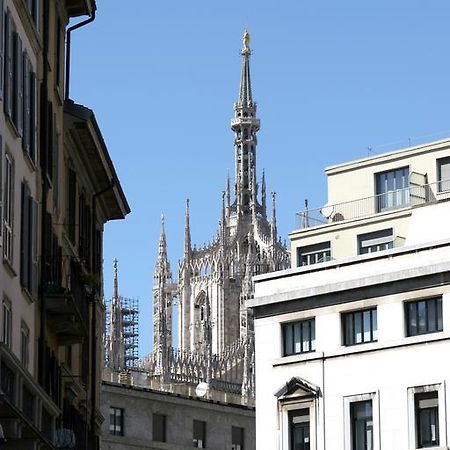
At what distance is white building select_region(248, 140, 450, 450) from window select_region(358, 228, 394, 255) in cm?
4

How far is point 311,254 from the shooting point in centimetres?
7406

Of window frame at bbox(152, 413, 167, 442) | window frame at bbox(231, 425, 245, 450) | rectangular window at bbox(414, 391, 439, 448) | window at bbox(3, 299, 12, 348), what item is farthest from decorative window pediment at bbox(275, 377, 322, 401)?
window at bbox(3, 299, 12, 348)

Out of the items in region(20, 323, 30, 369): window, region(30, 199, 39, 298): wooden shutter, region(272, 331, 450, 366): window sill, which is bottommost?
region(20, 323, 30, 369): window

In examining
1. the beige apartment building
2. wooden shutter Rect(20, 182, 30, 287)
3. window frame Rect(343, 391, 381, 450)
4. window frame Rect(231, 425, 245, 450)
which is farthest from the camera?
window frame Rect(231, 425, 245, 450)

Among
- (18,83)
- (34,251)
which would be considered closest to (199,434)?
(34,251)

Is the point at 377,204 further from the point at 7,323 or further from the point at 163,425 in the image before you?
the point at 7,323

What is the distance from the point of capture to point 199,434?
291ft

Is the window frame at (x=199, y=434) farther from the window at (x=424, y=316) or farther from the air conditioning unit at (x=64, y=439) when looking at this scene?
A: the air conditioning unit at (x=64, y=439)

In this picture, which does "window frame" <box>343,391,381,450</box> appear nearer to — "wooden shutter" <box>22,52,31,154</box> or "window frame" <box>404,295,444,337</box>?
"window frame" <box>404,295,444,337</box>

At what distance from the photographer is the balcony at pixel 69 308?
38062 millimetres

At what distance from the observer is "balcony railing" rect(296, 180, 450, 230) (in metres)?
71.0

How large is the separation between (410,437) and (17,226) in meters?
30.6

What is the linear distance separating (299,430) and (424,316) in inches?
258

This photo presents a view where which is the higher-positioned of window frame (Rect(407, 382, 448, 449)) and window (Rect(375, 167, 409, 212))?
window (Rect(375, 167, 409, 212))
